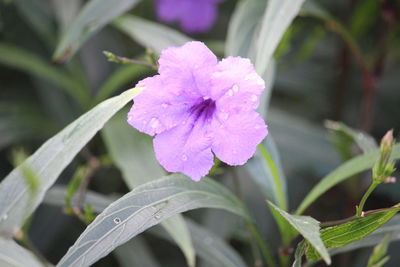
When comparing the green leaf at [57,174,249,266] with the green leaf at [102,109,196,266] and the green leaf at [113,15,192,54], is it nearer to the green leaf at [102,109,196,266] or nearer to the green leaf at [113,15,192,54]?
the green leaf at [102,109,196,266]

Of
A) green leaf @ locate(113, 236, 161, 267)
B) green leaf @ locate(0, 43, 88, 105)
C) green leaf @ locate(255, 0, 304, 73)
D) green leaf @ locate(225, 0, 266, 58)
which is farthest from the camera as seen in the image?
green leaf @ locate(0, 43, 88, 105)

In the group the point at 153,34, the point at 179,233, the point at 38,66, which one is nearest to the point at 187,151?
the point at 179,233

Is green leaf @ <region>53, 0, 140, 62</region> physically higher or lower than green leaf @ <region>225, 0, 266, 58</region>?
lower

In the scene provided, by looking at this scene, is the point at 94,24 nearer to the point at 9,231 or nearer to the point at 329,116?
the point at 9,231

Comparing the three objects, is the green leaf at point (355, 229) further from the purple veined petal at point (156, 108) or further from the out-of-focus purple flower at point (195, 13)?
the out-of-focus purple flower at point (195, 13)

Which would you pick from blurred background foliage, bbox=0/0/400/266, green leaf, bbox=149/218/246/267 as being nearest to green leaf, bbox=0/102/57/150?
blurred background foliage, bbox=0/0/400/266

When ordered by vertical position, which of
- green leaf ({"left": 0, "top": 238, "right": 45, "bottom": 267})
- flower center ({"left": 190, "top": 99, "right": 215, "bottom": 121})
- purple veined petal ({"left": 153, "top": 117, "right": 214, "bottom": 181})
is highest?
flower center ({"left": 190, "top": 99, "right": 215, "bottom": 121})
